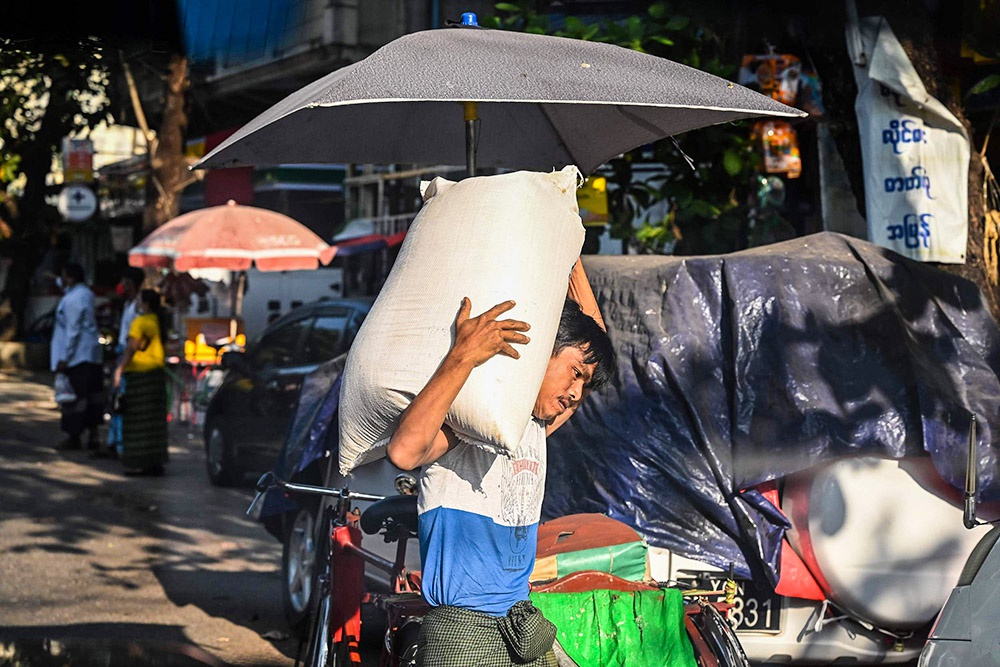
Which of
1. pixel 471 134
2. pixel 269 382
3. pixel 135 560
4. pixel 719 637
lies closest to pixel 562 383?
pixel 719 637

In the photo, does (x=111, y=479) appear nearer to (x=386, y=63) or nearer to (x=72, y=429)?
(x=72, y=429)

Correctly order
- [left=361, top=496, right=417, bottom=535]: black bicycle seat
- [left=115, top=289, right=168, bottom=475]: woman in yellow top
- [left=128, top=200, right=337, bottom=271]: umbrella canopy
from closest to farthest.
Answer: [left=361, top=496, right=417, bottom=535]: black bicycle seat, [left=115, top=289, right=168, bottom=475]: woman in yellow top, [left=128, top=200, right=337, bottom=271]: umbrella canopy

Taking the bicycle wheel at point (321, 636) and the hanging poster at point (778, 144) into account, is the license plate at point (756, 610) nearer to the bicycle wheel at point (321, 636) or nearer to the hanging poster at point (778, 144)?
the bicycle wheel at point (321, 636)

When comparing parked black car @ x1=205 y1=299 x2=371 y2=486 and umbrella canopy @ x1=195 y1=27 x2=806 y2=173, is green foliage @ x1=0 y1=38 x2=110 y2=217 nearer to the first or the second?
parked black car @ x1=205 y1=299 x2=371 y2=486

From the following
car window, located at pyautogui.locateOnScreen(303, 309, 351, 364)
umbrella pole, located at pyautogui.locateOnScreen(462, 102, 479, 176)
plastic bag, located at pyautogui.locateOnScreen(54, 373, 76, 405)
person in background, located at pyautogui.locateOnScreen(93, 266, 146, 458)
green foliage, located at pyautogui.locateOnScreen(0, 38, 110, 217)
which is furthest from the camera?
green foliage, located at pyautogui.locateOnScreen(0, 38, 110, 217)

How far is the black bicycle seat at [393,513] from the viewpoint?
388cm

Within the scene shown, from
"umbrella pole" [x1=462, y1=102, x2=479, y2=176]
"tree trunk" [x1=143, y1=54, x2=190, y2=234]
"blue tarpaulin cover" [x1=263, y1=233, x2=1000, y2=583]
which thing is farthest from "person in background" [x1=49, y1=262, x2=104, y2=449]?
"umbrella pole" [x1=462, y1=102, x2=479, y2=176]

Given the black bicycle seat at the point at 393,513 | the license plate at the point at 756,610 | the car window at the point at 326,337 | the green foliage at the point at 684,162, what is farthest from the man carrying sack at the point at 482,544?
the car window at the point at 326,337

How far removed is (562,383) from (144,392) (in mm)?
9937

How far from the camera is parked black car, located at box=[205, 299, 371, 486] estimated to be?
10961 millimetres

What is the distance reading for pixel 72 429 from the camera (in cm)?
1420

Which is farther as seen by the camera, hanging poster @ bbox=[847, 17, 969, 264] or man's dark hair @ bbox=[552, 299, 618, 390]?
hanging poster @ bbox=[847, 17, 969, 264]

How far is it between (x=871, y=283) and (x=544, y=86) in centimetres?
247

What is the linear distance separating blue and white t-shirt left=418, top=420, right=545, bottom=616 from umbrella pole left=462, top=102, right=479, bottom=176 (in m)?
1.27
